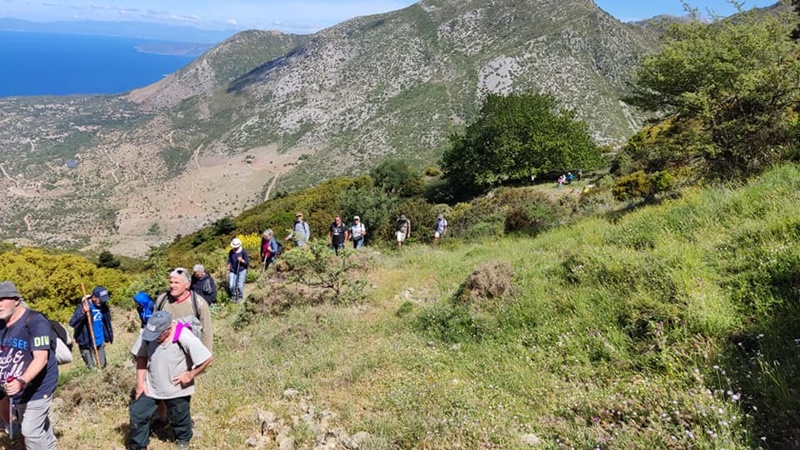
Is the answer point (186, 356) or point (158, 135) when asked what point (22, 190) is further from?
point (186, 356)

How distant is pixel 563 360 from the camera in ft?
15.0

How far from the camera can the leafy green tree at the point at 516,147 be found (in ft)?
108

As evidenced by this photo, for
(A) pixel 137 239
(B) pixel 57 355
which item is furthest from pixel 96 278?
(A) pixel 137 239

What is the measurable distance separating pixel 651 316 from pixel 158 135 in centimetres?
18914

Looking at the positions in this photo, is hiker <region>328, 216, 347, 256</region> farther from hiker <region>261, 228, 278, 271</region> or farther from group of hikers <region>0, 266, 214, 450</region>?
group of hikers <region>0, 266, 214, 450</region>

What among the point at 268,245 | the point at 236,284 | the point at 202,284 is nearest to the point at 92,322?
the point at 202,284

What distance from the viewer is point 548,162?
32.6m

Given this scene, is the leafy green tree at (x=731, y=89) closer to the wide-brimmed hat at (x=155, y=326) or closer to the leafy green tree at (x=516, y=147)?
the wide-brimmed hat at (x=155, y=326)

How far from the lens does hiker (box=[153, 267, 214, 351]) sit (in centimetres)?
491

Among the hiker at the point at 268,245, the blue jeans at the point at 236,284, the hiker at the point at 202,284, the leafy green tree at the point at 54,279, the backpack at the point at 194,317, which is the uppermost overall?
the backpack at the point at 194,317

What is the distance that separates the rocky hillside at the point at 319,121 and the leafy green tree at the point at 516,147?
50622 millimetres

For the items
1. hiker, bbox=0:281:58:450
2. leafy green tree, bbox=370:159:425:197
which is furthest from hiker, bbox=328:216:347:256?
leafy green tree, bbox=370:159:425:197

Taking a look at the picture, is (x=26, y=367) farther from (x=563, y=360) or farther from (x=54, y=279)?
(x=54, y=279)

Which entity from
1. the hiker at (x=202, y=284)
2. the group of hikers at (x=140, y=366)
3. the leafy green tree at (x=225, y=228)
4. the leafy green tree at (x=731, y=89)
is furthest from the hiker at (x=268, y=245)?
the leafy green tree at (x=225, y=228)
